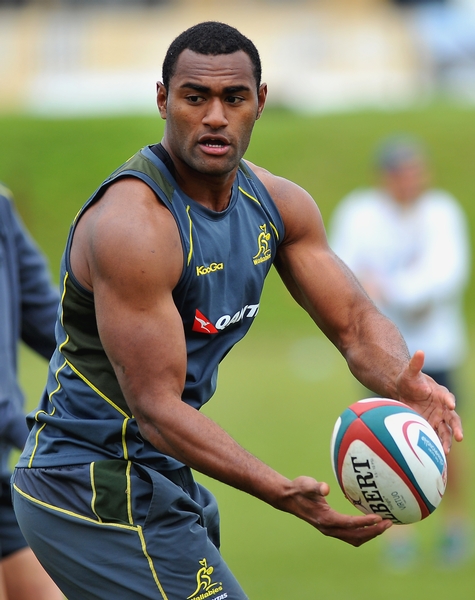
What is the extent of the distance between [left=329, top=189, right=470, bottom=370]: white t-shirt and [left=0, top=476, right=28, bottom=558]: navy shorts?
418 cm

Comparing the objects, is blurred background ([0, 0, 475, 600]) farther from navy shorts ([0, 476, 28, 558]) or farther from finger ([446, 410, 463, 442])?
finger ([446, 410, 463, 442])

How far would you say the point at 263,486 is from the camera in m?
3.86

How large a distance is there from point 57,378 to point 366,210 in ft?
16.6

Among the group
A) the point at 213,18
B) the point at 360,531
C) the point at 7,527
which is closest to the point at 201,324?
the point at 360,531

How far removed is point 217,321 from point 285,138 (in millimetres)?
19980

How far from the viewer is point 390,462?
13.6 feet

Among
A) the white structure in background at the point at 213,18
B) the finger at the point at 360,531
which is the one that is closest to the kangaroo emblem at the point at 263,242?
the finger at the point at 360,531

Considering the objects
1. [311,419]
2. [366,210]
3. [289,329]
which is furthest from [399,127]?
[366,210]

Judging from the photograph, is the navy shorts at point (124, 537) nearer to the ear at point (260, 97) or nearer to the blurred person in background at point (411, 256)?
the ear at point (260, 97)

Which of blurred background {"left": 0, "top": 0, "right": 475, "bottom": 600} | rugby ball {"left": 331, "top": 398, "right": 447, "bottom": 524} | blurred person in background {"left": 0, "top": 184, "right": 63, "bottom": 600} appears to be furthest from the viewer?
blurred background {"left": 0, "top": 0, "right": 475, "bottom": 600}

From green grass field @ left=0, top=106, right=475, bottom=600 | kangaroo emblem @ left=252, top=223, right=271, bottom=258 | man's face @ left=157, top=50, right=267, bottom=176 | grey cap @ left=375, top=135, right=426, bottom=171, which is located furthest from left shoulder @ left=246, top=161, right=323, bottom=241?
grey cap @ left=375, top=135, right=426, bottom=171

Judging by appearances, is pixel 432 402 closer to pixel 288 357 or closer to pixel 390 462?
pixel 390 462

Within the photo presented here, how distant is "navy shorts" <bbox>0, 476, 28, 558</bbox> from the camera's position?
5.28 metres

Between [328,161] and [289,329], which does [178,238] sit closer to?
[289,329]
